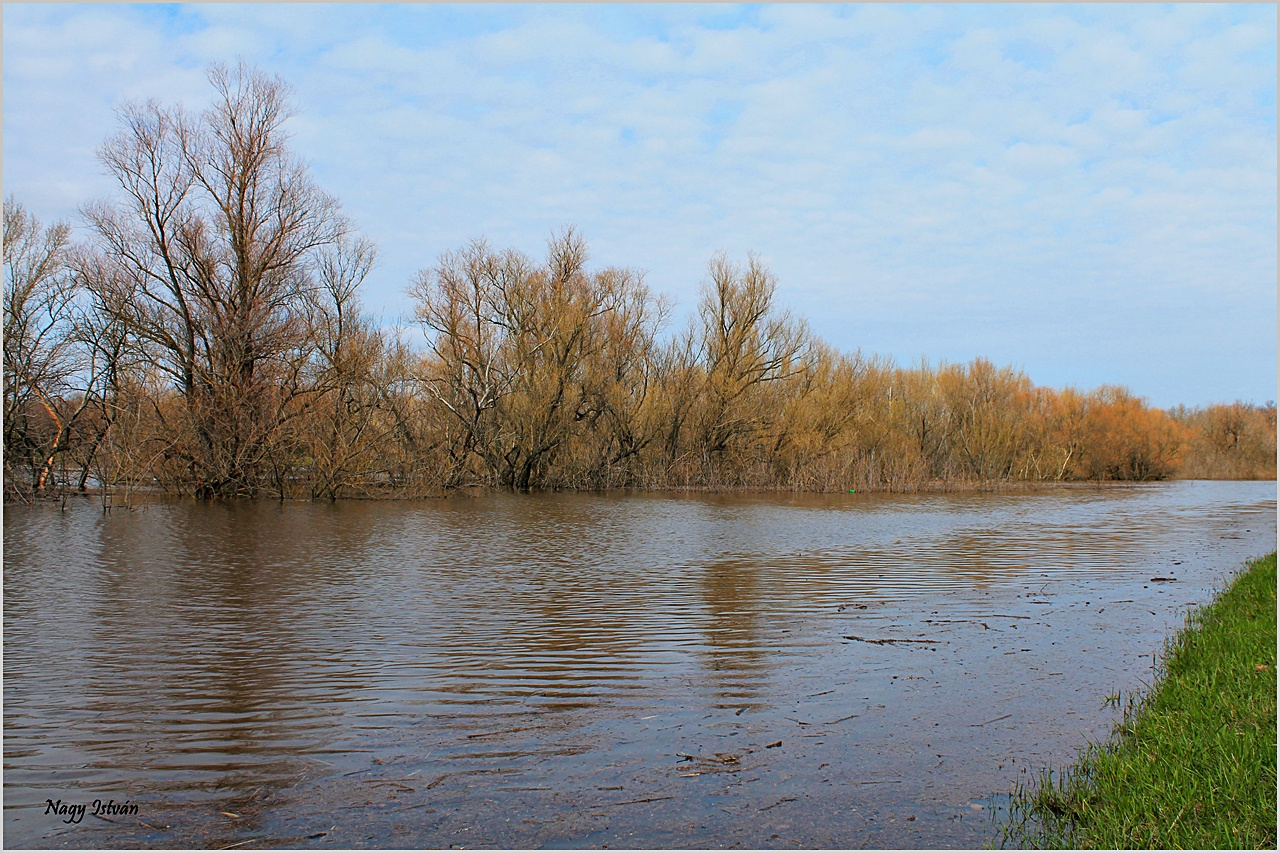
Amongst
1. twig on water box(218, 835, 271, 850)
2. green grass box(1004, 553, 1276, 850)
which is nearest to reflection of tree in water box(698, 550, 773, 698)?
green grass box(1004, 553, 1276, 850)

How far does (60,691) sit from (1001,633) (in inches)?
320

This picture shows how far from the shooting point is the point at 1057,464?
52.3 meters

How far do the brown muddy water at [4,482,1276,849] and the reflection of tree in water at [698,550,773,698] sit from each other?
0.05 metres

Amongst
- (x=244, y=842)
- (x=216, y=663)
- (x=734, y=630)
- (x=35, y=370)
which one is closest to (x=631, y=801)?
(x=244, y=842)

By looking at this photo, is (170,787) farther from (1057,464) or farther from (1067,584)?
(1057,464)

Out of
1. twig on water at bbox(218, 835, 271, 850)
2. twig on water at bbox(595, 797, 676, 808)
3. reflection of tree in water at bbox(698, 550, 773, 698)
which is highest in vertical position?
reflection of tree in water at bbox(698, 550, 773, 698)

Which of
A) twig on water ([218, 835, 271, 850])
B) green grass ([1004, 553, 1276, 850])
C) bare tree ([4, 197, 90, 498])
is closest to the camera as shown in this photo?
green grass ([1004, 553, 1276, 850])
